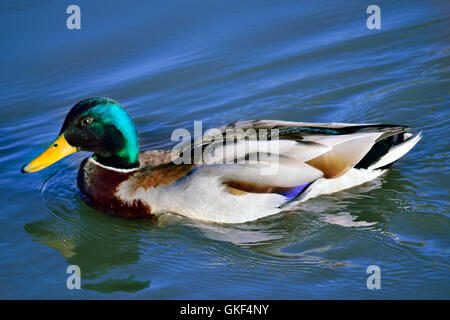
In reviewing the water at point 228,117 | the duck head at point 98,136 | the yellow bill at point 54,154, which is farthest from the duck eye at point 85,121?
the water at point 228,117

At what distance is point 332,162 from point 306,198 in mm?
420

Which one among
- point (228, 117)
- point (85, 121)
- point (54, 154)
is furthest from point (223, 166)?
point (228, 117)

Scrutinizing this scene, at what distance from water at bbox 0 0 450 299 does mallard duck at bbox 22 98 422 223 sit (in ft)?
0.53

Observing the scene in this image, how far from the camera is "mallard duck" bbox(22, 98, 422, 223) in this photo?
17.8ft

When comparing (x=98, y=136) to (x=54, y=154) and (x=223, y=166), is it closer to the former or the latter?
(x=54, y=154)

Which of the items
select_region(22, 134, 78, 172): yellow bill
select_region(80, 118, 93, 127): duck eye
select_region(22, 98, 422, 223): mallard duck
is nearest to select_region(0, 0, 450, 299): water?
select_region(22, 98, 422, 223): mallard duck

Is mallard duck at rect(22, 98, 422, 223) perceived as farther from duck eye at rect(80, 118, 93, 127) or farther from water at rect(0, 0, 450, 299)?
water at rect(0, 0, 450, 299)

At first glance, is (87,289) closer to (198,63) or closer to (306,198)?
(306,198)

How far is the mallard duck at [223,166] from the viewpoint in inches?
214

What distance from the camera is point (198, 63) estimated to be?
8.73 meters

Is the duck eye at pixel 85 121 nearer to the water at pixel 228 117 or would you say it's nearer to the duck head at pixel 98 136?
the duck head at pixel 98 136

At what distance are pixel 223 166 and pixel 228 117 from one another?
2.33m

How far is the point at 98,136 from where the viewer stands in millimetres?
5801
